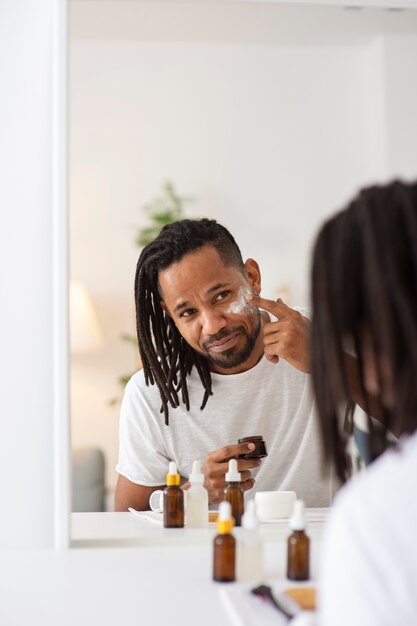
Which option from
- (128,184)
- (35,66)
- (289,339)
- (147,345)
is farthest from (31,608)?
(35,66)

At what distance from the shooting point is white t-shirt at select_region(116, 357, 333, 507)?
4.60 ft

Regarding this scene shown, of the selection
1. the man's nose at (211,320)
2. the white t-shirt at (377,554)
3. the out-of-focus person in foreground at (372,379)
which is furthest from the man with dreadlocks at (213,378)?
the white t-shirt at (377,554)

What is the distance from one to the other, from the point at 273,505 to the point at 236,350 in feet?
0.89

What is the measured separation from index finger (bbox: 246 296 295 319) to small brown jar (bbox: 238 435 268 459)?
0.22 metres

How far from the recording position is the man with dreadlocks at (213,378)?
55.0 inches

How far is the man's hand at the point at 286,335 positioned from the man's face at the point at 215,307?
0.05 ft

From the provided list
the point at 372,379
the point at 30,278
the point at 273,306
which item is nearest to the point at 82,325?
the point at 30,278

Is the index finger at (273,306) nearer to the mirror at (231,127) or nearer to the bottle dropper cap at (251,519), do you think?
the mirror at (231,127)

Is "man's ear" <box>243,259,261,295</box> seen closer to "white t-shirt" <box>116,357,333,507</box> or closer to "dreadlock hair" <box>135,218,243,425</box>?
"dreadlock hair" <box>135,218,243,425</box>

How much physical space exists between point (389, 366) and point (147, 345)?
2.26ft

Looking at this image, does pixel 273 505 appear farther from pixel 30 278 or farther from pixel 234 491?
pixel 30 278

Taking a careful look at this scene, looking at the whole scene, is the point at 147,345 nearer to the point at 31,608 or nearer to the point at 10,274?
the point at 10,274

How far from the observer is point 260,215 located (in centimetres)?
140

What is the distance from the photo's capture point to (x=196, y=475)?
1.37 m
